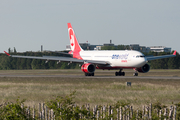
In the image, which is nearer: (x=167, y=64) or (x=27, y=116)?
(x=27, y=116)

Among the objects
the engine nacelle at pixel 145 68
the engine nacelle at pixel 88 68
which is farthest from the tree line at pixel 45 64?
the engine nacelle at pixel 88 68

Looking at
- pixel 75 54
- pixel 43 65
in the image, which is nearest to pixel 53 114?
pixel 75 54

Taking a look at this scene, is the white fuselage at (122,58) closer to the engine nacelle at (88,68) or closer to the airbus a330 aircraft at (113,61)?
the airbus a330 aircraft at (113,61)

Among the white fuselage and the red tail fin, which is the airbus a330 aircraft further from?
the red tail fin

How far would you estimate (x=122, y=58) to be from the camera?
53094 mm

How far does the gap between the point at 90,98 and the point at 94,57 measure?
36.9m

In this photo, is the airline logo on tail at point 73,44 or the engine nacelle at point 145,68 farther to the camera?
the airline logo on tail at point 73,44

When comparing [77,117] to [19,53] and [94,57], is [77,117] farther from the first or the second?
[19,53]

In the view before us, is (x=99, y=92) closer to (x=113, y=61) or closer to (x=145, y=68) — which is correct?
(x=113, y=61)

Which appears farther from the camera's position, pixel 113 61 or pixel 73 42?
pixel 73 42

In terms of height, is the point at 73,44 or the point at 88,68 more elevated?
the point at 73,44

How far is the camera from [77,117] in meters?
12.9

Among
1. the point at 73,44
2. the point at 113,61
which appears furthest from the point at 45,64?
the point at 113,61

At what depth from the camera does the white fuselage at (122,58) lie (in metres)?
51.1
